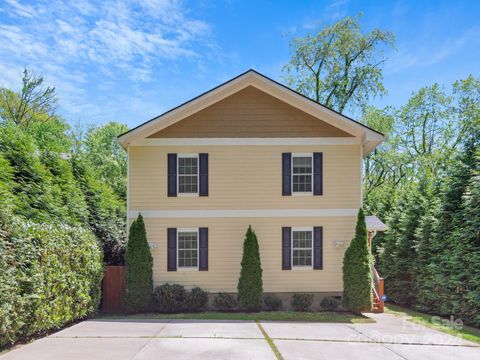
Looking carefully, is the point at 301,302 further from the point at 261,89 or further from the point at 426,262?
the point at 261,89

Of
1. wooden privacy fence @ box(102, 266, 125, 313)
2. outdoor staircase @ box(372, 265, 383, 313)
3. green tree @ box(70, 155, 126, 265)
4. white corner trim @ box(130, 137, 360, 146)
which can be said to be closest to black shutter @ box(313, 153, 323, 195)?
white corner trim @ box(130, 137, 360, 146)

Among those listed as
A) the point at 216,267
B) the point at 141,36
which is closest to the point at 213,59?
the point at 141,36

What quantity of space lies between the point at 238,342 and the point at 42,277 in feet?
14.8

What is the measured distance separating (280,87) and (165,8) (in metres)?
4.94

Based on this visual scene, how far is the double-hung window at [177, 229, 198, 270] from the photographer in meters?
14.2

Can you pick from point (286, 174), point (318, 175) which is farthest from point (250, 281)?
point (318, 175)

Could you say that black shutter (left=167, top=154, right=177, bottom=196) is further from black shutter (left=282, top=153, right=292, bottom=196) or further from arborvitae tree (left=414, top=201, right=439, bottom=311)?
arborvitae tree (left=414, top=201, right=439, bottom=311)

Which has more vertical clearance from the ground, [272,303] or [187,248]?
[187,248]

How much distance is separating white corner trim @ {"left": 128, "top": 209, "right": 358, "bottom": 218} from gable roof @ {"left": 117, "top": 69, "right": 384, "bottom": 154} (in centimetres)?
269

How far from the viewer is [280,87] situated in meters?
14.4

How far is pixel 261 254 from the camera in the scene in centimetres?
1421

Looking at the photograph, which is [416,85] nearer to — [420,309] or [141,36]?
[420,309]

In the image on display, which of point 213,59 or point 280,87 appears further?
point 213,59

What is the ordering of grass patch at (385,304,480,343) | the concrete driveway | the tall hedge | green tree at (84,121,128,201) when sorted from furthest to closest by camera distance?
green tree at (84,121,128,201) → grass patch at (385,304,480,343) → the concrete driveway → the tall hedge
